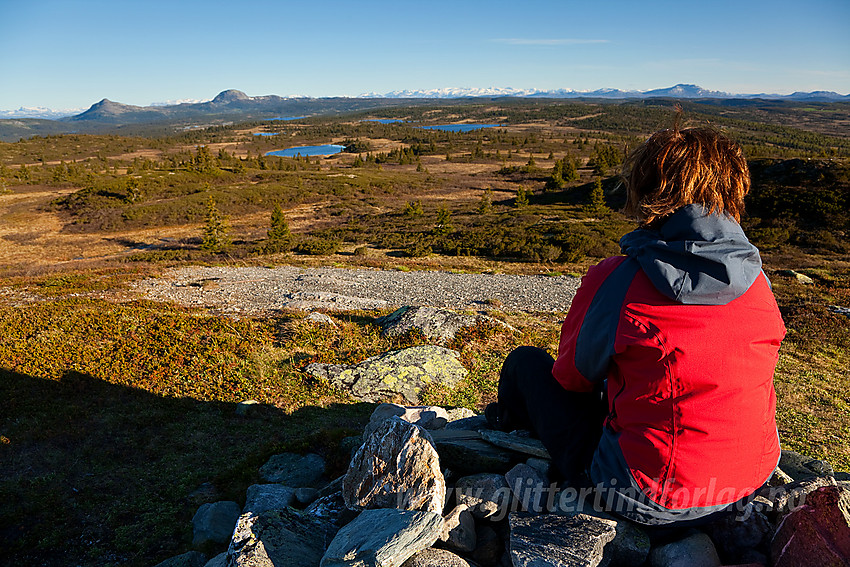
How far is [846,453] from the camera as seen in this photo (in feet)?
25.9

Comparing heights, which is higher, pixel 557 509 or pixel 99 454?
pixel 557 509

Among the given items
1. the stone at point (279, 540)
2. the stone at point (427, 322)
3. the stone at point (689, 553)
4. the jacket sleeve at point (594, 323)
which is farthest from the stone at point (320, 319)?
the stone at point (689, 553)

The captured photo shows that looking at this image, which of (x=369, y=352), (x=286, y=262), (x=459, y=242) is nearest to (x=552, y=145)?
(x=459, y=242)

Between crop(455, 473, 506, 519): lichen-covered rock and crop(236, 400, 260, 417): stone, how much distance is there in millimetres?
6731

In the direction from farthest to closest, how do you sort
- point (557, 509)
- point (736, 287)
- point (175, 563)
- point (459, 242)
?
point (459, 242) → point (175, 563) → point (557, 509) → point (736, 287)

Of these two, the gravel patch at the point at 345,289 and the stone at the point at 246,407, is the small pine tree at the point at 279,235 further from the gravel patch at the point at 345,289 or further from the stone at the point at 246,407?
the stone at the point at 246,407

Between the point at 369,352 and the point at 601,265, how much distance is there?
1004 centimetres

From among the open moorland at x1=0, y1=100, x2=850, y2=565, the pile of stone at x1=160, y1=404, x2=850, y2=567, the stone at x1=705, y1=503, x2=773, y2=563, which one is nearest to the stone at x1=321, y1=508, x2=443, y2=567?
the pile of stone at x1=160, y1=404, x2=850, y2=567

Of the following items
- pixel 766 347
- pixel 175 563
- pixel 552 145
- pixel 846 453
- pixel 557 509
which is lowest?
pixel 846 453

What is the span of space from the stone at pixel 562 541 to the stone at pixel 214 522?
3.85m

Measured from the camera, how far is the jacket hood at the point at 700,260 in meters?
2.39

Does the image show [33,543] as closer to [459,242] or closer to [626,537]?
[626,537]

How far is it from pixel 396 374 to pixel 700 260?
8.90 meters

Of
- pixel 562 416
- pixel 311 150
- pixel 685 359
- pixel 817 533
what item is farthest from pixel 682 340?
pixel 311 150
